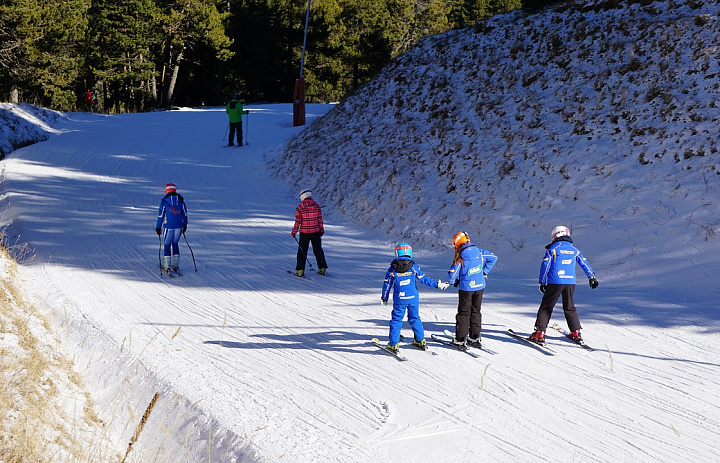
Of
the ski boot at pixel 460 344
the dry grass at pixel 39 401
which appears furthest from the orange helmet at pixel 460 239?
the dry grass at pixel 39 401

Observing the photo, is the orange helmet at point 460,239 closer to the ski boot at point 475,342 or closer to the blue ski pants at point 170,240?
the ski boot at point 475,342

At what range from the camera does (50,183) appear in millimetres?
19094

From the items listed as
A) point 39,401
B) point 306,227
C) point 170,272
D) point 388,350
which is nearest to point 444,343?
point 388,350

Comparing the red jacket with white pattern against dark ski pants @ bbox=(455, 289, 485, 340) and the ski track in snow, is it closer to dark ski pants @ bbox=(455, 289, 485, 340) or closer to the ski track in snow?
the ski track in snow

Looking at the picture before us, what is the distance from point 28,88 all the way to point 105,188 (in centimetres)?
2133

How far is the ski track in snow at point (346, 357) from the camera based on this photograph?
595 cm

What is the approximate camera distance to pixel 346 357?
26.2 ft

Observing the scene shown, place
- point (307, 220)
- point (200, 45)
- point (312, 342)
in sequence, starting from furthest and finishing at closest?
point (200, 45)
point (307, 220)
point (312, 342)

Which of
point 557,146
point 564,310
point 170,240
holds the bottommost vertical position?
point 564,310

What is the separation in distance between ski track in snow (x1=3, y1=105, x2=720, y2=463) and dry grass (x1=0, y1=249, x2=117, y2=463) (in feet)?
3.10

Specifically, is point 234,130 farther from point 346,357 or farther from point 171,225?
point 346,357

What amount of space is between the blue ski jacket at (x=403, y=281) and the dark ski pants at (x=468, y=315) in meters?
0.67

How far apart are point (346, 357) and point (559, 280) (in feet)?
10.4

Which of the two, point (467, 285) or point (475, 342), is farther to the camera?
point (475, 342)
